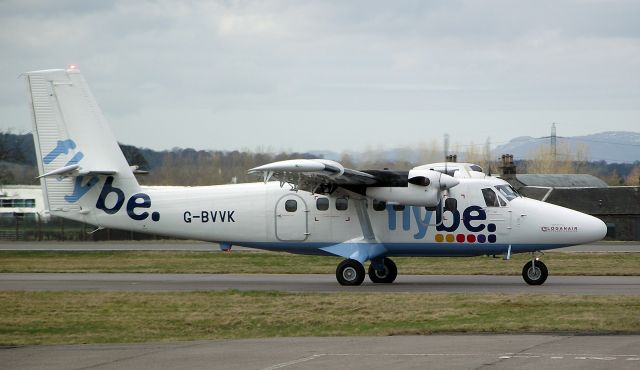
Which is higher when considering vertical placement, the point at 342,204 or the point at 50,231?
the point at 342,204

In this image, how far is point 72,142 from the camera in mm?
26312

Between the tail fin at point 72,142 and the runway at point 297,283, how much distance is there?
2.32 metres

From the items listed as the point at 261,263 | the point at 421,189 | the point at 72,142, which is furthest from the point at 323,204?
the point at 261,263

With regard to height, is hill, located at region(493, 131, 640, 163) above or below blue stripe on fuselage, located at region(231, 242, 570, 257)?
above

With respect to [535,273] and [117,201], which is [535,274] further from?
[117,201]

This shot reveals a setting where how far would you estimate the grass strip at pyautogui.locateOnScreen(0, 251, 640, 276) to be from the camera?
102 ft

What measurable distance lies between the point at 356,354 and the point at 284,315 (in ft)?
18.3

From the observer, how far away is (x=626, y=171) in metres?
123

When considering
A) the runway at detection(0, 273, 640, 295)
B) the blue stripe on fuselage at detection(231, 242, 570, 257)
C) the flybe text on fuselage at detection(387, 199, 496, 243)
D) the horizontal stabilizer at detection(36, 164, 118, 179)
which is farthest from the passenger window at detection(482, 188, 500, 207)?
the horizontal stabilizer at detection(36, 164, 118, 179)

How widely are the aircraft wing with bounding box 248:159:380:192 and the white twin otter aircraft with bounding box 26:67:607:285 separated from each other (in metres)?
0.06

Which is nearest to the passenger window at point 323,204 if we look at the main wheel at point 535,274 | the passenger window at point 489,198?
the passenger window at point 489,198

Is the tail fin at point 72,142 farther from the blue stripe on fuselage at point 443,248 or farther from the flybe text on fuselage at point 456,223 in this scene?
the flybe text on fuselage at point 456,223

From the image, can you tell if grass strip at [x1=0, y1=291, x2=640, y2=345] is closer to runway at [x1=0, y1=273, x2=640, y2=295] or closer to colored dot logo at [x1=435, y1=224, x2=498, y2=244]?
runway at [x1=0, y1=273, x2=640, y2=295]

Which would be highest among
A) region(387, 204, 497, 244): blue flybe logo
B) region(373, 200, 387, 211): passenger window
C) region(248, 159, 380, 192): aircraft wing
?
region(248, 159, 380, 192): aircraft wing
